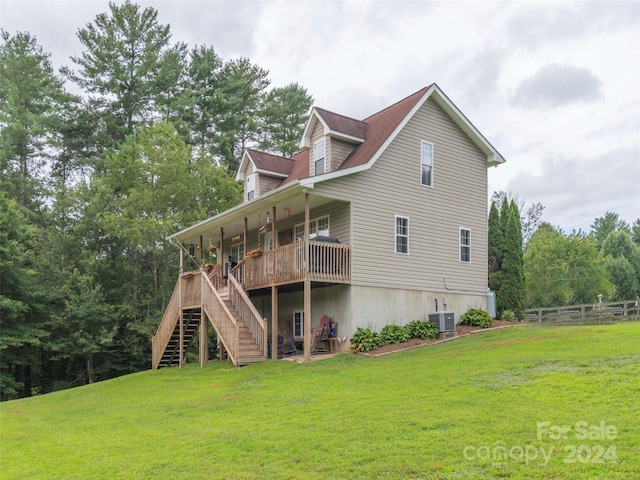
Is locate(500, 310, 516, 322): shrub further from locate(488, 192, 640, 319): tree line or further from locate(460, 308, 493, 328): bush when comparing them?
locate(460, 308, 493, 328): bush

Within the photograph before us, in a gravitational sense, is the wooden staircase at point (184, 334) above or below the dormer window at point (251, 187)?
below

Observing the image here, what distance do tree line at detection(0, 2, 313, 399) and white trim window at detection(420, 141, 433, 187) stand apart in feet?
46.9

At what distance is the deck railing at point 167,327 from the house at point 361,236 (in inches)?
3.5

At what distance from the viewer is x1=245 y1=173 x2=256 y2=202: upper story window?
80.5 ft

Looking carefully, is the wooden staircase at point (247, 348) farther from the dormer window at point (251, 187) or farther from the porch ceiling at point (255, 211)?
the dormer window at point (251, 187)

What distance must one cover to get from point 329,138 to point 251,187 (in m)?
6.36

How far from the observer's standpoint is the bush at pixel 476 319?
20.0 metres

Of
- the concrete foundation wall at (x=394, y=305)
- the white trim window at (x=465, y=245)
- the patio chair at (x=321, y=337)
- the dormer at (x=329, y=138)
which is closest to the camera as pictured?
the concrete foundation wall at (x=394, y=305)

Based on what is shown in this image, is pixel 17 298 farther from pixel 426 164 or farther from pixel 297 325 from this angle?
pixel 426 164

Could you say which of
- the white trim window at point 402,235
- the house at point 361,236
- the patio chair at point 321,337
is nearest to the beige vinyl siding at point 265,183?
the house at point 361,236

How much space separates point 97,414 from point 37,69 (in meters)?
32.1

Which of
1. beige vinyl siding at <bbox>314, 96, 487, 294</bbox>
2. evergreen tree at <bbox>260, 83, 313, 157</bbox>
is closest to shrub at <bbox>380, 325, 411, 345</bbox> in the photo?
beige vinyl siding at <bbox>314, 96, 487, 294</bbox>

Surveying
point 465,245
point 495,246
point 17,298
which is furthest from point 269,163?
point 17,298

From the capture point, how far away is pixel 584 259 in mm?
45281
